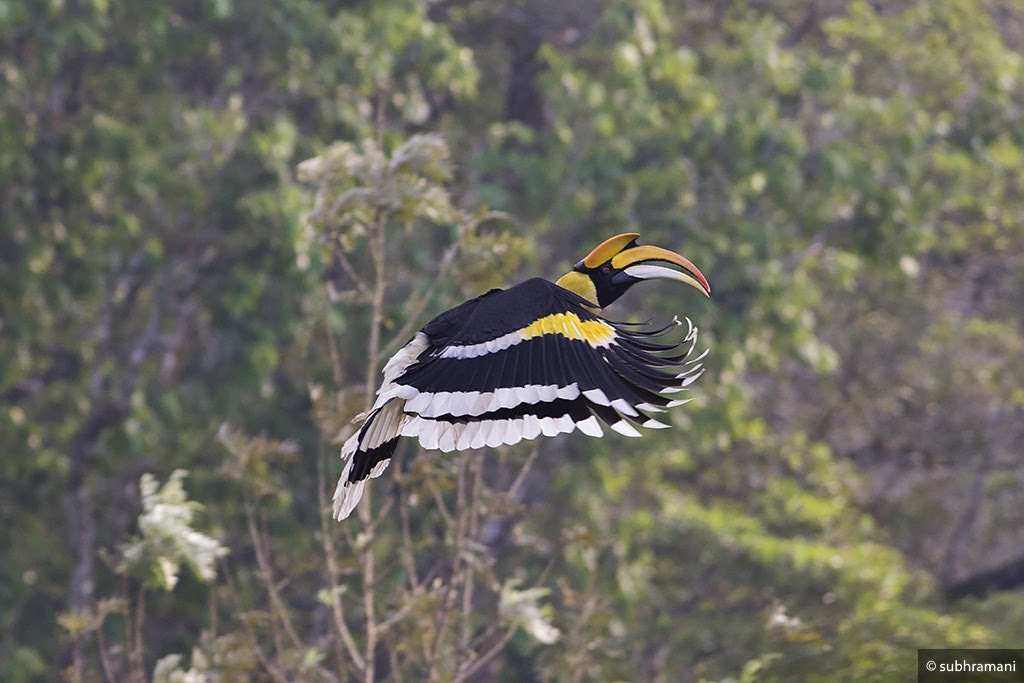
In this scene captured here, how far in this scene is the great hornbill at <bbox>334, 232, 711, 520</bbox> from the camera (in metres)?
4.08

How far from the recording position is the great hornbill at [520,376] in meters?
4.08

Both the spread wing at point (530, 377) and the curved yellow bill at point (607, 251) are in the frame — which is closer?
the spread wing at point (530, 377)

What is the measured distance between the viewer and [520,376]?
423cm

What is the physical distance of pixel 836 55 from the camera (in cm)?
1212

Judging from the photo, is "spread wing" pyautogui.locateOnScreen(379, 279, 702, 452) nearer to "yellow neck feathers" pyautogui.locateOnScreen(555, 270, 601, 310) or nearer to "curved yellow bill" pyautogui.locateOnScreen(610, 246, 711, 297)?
"curved yellow bill" pyautogui.locateOnScreen(610, 246, 711, 297)

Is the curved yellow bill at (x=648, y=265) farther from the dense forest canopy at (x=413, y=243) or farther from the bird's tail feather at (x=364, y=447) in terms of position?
the dense forest canopy at (x=413, y=243)

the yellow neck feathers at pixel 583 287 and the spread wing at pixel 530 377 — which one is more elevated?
the yellow neck feathers at pixel 583 287

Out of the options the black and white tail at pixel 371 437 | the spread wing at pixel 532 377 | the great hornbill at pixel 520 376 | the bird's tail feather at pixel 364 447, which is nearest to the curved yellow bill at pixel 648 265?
the great hornbill at pixel 520 376

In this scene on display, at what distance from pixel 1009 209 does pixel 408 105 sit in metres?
4.36

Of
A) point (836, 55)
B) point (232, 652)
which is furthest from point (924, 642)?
point (836, 55)

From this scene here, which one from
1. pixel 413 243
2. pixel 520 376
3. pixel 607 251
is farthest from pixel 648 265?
pixel 413 243

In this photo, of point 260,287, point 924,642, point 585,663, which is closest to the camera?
point 585,663

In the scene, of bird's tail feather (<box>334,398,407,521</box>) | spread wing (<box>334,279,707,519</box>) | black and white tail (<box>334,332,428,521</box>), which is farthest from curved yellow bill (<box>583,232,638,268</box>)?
bird's tail feather (<box>334,398,407,521</box>)

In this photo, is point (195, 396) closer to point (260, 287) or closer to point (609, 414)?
point (260, 287)
